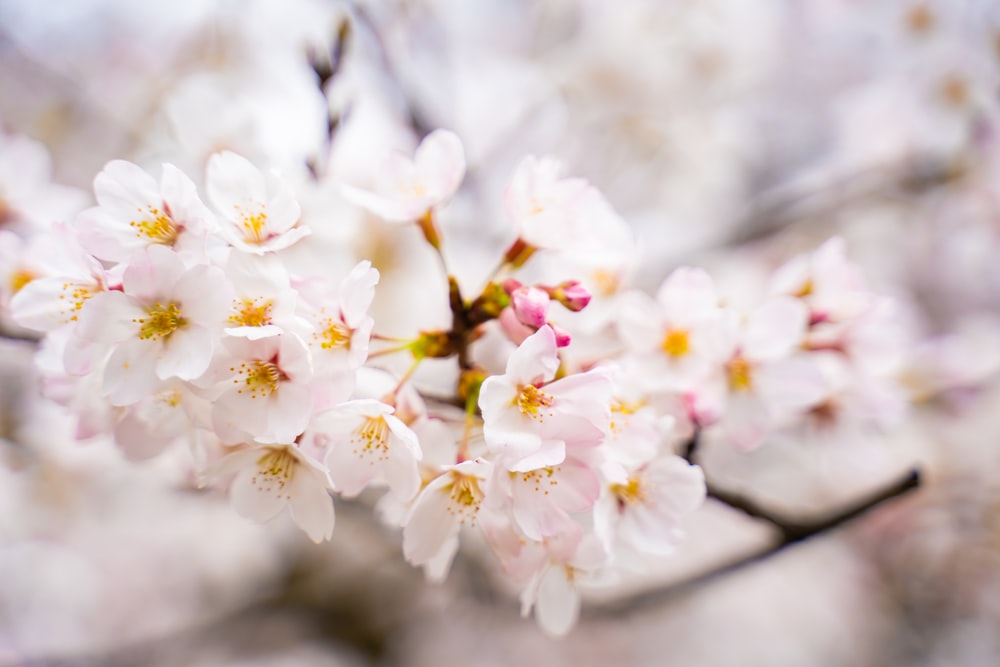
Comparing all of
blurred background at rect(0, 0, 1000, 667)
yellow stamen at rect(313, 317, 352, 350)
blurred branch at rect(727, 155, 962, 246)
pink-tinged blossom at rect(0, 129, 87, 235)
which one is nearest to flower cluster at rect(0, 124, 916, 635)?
yellow stamen at rect(313, 317, 352, 350)

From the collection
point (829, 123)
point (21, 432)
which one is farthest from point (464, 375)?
point (829, 123)

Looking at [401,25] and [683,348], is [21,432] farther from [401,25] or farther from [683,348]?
[683,348]

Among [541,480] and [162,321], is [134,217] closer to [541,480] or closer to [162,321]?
[162,321]

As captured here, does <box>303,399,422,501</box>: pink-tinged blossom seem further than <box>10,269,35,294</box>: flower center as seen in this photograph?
No

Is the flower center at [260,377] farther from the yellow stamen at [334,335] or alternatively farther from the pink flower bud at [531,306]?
the pink flower bud at [531,306]

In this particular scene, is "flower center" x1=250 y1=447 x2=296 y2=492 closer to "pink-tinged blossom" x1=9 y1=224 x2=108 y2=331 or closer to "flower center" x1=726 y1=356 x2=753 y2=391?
"pink-tinged blossom" x1=9 y1=224 x2=108 y2=331

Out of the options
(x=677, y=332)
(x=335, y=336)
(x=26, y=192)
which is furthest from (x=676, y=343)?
(x=26, y=192)

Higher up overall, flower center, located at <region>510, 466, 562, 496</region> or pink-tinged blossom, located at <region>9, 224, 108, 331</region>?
pink-tinged blossom, located at <region>9, 224, 108, 331</region>

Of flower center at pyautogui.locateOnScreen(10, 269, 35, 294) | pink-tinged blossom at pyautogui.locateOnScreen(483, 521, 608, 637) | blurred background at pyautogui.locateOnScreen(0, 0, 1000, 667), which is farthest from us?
blurred background at pyautogui.locateOnScreen(0, 0, 1000, 667)
